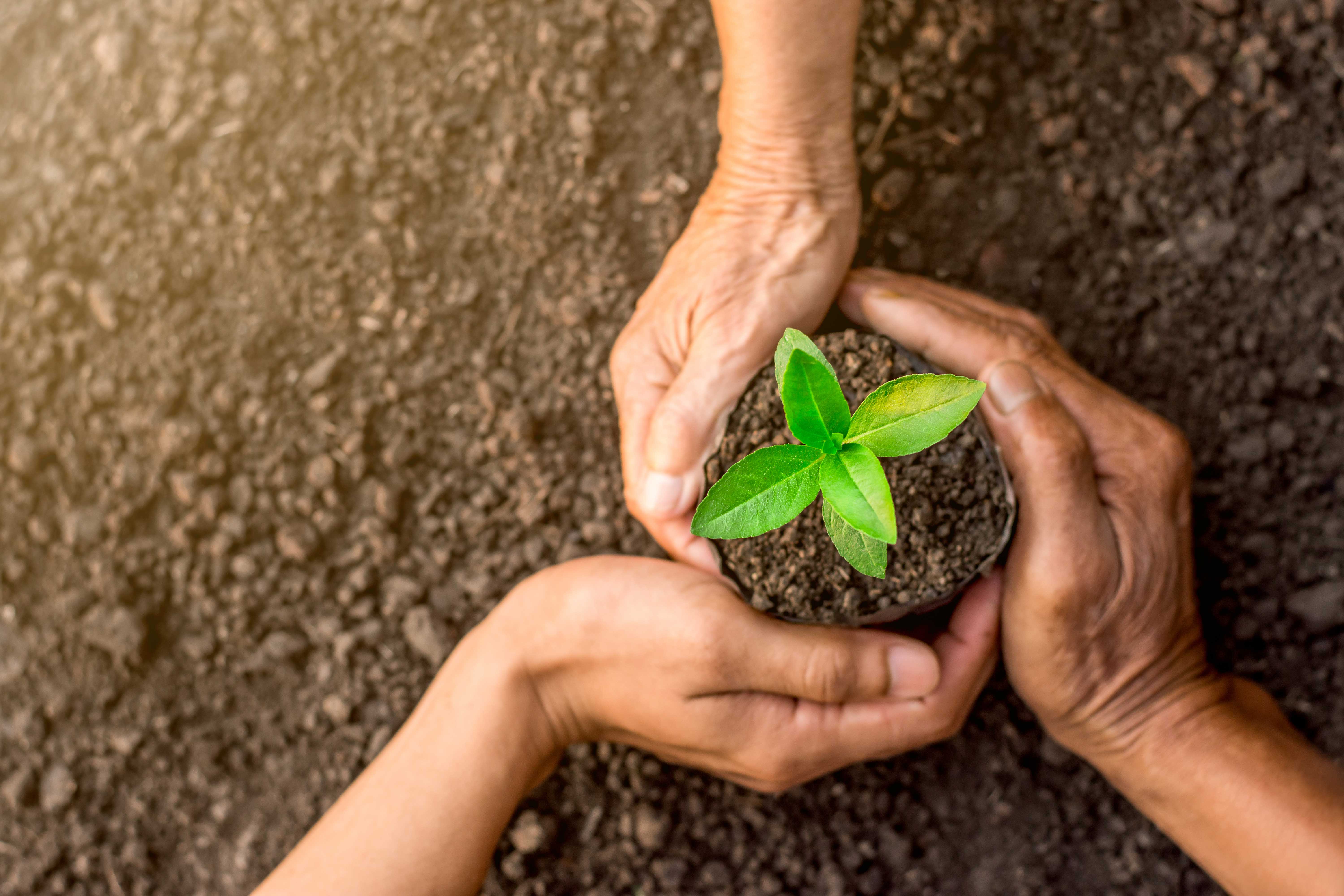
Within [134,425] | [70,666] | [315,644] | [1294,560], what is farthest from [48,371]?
[1294,560]

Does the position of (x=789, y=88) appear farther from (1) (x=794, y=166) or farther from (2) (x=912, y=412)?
(2) (x=912, y=412)

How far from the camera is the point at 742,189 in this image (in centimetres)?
166

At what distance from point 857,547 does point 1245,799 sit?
3.08ft

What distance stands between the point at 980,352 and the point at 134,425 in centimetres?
172

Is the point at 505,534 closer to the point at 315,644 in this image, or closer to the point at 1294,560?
the point at 315,644

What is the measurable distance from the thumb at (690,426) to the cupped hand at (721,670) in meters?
0.15

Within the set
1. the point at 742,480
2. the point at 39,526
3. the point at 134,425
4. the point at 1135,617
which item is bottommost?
the point at 1135,617

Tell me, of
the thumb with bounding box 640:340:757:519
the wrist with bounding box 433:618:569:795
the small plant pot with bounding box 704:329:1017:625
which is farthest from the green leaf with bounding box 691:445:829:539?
the wrist with bounding box 433:618:569:795

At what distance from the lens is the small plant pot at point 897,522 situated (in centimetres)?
129

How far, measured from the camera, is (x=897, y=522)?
1253 mm

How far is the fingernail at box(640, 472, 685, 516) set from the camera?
1.46m

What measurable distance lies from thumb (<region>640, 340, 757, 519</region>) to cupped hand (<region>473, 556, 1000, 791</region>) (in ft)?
0.48

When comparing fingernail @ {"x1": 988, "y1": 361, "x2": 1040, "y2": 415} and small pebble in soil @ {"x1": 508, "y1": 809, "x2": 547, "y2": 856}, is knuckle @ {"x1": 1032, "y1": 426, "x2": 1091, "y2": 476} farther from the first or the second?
small pebble in soil @ {"x1": 508, "y1": 809, "x2": 547, "y2": 856}

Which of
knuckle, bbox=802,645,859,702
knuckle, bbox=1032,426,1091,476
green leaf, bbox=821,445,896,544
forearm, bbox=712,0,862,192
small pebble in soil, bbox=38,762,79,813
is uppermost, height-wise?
forearm, bbox=712,0,862,192
